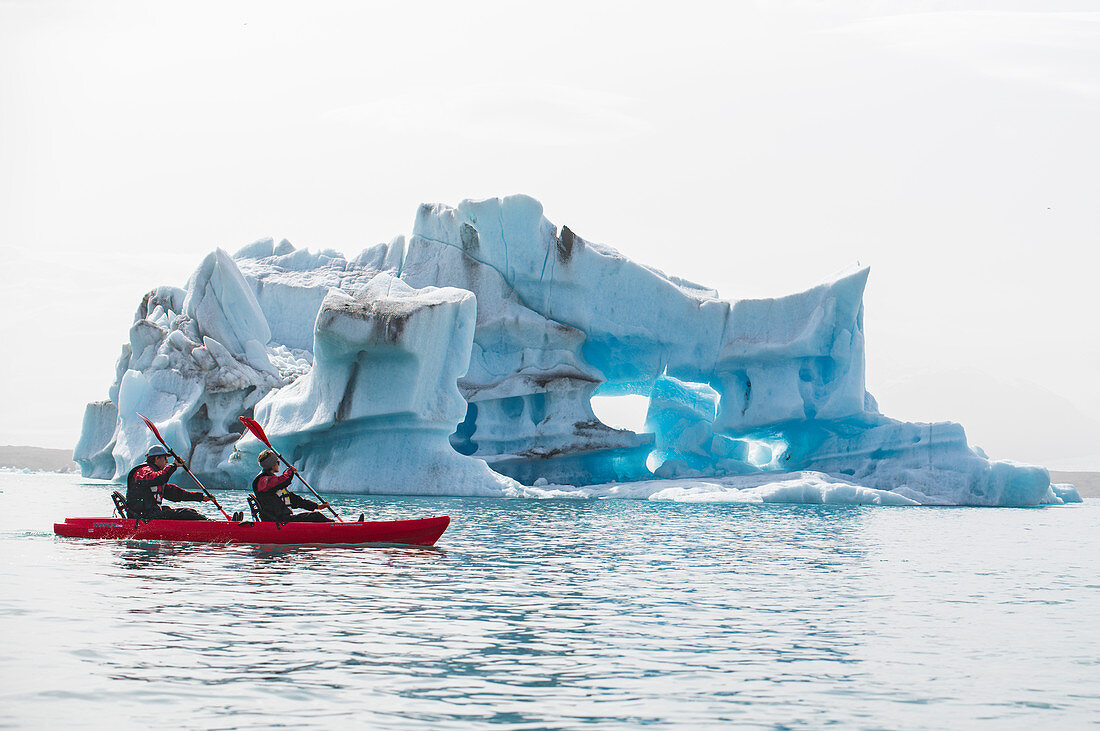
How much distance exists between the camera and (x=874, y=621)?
8.64 meters

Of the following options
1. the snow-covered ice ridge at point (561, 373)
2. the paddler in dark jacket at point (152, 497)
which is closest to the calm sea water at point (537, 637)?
the paddler in dark jacket at point (152, 497)

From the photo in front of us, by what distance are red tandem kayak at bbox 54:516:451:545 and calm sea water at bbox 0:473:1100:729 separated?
0.20 metres

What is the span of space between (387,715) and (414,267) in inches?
1033

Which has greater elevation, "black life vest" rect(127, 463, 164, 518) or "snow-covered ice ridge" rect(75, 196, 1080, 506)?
"snow-covered ice ridge" rect(75, 196, 1080, 506)

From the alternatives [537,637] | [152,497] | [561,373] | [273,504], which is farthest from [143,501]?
[561,373]

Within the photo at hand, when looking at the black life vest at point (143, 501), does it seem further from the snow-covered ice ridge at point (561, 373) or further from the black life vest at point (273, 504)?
the snow-covered ice ridge at point (561, 373)

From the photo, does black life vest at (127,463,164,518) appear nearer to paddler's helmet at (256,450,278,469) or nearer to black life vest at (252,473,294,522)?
black life vest at (252,473,294,522)

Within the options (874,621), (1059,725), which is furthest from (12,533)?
(1059,725)

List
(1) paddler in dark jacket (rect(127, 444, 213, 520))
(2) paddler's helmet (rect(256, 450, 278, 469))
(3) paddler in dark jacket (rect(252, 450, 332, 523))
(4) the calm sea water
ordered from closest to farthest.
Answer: (4) the calm sea water, (2) paddler's helmet (rect(256, 450, 278, 469)), (3) paddler in dark jacket (rect(252, 450, 332, 523)), (1) paddler in dark jacket (rect(127, 444, 213, 520))

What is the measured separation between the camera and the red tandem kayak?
1276 cm

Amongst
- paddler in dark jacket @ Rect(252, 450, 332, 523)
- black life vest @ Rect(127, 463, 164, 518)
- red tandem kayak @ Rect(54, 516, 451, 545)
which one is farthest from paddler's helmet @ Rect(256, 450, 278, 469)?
black life vest @ Rect(127, 463, 164, 518)

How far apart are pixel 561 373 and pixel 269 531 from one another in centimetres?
1813

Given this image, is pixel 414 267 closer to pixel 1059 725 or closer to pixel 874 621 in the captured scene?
pixel 874 621

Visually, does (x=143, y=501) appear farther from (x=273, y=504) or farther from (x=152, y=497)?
(x=273, y=504)
